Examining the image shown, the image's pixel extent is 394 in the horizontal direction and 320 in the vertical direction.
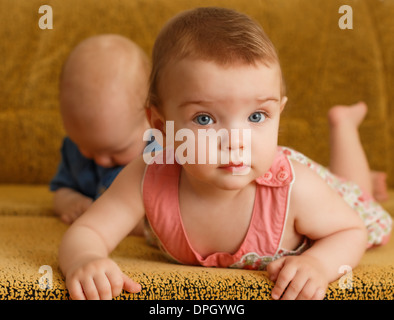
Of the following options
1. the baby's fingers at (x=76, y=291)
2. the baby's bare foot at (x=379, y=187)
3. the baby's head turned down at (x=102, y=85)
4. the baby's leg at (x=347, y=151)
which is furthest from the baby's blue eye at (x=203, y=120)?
the baby's bare foot at (x=379, y=187)

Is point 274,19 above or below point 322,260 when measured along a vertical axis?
above

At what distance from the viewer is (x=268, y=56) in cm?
83

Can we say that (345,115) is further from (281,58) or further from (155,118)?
(155,118)

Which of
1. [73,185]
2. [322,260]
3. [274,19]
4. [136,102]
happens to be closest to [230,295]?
[322,260]

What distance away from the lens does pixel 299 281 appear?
77 centimetres

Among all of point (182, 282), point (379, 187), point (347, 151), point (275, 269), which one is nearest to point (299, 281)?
point (275, 269)

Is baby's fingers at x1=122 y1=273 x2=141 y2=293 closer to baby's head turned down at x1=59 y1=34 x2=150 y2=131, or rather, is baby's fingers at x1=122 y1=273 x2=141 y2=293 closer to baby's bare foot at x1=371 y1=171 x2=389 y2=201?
baby's head turned down at x1=59 y1=34 x2=150 y2=131

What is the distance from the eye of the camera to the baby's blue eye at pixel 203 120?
806 millimetres

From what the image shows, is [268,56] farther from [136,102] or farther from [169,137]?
[136,102]

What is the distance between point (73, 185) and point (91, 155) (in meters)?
0.18

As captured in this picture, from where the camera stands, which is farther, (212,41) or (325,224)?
(325,224)

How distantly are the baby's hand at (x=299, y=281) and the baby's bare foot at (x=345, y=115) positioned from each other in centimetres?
67

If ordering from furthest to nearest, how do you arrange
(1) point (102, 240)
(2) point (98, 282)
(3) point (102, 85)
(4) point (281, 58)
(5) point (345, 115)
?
1. (4) point (281, 58)
2. (5) point (345, 115)
3. (3) point (102, 85)
4. (1) point (102, 240)
5. (2) point (98, 282)

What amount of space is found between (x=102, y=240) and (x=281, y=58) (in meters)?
0.97
